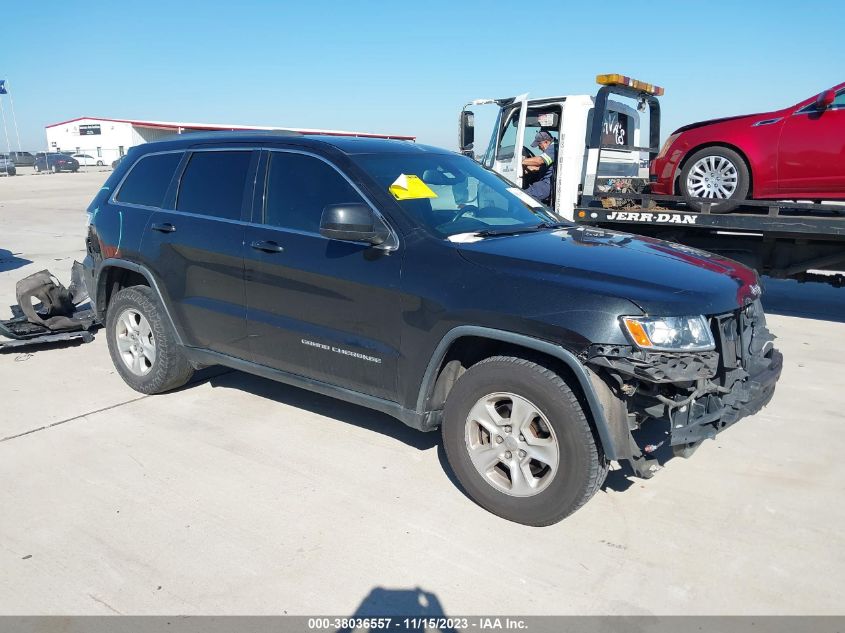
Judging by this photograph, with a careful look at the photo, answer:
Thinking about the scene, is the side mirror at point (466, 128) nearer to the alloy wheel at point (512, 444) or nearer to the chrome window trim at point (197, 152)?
the chrome window trim at point (197, 152)

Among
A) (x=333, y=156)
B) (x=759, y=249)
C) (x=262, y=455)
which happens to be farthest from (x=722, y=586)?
(x=759, y=249)

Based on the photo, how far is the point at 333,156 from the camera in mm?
4117

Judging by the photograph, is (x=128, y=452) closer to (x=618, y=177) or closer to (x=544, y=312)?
(x=544, y=312)

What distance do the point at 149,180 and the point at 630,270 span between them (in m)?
3.57

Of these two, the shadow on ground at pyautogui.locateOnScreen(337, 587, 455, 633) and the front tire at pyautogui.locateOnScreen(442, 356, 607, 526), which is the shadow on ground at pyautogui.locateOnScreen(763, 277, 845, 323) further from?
the shadow on ground at pyautogui.locateOnScreen(337, 587, 455, 633)

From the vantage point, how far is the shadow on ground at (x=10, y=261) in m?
10.7

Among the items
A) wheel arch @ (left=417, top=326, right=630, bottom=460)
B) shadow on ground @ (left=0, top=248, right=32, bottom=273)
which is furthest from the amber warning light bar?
shadow on ground @ (left=0, top=248, right=32, bottom=273)

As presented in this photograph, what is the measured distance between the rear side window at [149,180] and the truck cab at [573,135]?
4.14 m

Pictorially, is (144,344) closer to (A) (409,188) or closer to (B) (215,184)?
(B) (215,184)

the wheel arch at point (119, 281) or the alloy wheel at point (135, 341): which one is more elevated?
the wheel arch at point (119, 281)

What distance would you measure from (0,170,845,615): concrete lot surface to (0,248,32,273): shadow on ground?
6561 millimetres

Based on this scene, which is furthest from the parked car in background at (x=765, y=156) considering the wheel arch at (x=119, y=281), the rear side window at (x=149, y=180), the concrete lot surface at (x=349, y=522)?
the wheel arch at (x=119, y=281)

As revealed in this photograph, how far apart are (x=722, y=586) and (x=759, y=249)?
5394mm

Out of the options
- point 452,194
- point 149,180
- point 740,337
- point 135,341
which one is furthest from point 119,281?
point 740,337
